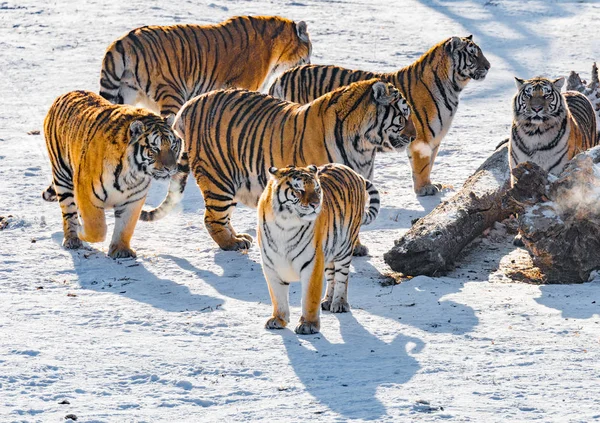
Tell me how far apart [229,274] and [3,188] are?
2.56 metres

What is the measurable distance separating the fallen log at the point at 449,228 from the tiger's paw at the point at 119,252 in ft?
5.48

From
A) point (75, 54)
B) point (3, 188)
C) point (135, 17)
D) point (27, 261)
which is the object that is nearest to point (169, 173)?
point (27, 261)

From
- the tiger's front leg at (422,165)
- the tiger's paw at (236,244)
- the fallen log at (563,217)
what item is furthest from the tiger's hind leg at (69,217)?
the fallen log at (563,217)

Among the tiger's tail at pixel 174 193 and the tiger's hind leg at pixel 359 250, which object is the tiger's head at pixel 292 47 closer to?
the tiger's tail at pixel 174 193

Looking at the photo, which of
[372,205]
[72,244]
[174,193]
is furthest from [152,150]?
[372,205]

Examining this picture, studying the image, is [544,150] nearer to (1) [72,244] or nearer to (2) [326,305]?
Result: (2) [326,305]

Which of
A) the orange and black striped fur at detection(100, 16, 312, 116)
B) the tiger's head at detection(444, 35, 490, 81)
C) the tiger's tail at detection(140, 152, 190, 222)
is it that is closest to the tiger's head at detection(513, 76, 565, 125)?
the tiger's head at detection(444, 35, 490, 81)

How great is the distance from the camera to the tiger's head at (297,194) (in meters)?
5.52

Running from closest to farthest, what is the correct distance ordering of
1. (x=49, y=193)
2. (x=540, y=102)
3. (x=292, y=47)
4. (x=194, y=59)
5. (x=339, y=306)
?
(x=339, y=306) < (x=540, y=102) < (x=49, y=193) < (x=194, y=59) < (x=292, y=47)

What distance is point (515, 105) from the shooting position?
771cm

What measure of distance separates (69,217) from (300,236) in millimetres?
2319

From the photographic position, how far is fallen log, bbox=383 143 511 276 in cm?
673

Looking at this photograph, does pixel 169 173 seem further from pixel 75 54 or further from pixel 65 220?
pixel 75 54

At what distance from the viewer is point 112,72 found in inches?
369
